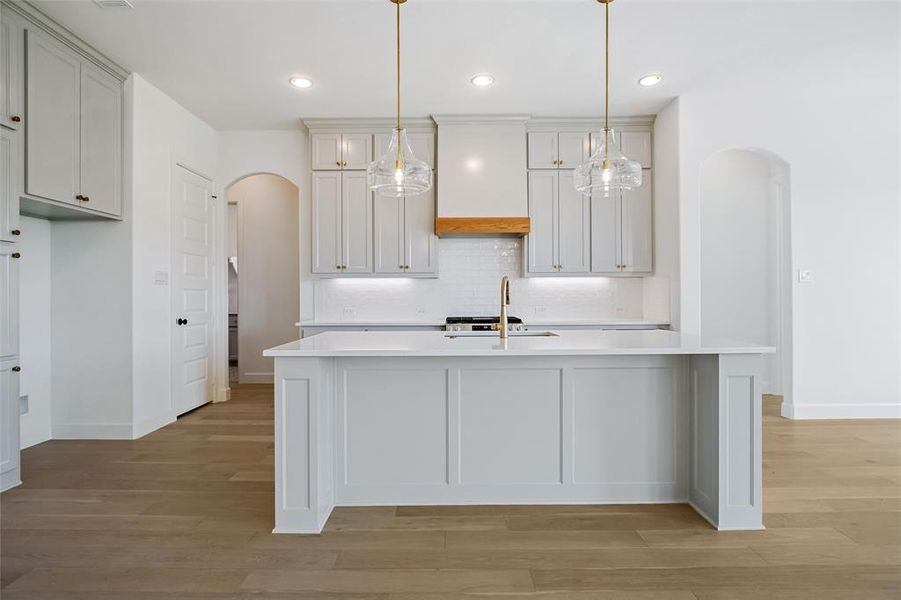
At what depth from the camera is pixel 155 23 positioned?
124 inches

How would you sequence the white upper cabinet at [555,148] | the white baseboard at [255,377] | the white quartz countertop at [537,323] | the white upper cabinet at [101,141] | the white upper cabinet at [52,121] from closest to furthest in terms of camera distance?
the white upper cabinet at [52,121]
the white upper cabinet at [101,141]
the white quartz countertop at [537,323]
the white upper cabinet at [555,148]
the white baseboard at [255,377]

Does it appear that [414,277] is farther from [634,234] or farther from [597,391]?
[597,391]

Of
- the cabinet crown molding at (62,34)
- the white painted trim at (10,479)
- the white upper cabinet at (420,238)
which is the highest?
the cabinet crown molding at (62,34)

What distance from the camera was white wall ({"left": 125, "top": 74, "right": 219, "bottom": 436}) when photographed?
383 cm

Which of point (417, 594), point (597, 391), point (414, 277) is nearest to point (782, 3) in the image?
point (597, 391)

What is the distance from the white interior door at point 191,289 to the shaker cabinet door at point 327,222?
1.10 m

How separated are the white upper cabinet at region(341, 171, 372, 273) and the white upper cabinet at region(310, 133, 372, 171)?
11 centimetres

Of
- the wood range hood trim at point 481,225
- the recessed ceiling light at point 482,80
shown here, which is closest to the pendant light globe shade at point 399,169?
the recessed ceiling light at point 482,80

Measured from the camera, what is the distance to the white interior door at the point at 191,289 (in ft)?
14.5

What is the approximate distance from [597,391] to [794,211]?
3.28 meters

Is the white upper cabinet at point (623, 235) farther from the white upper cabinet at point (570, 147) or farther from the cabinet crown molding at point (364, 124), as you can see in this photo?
the cabinet crown molding at point (364, 124)

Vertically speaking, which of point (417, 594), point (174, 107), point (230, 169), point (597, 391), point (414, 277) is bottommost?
point (417, 594)

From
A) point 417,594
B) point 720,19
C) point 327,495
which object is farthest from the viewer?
point 720,19

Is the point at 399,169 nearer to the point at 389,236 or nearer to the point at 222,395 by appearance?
the point at 389,236
